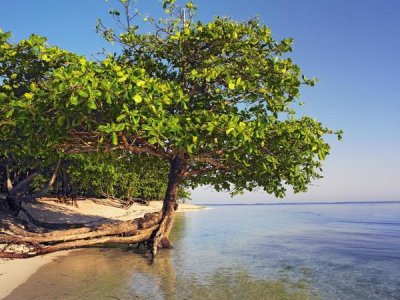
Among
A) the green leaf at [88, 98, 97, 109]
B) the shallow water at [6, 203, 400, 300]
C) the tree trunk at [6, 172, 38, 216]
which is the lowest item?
the shallow water at [6, 203, 400, 300]

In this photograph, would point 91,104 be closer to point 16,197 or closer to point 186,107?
point 186,107

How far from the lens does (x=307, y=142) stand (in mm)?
13609

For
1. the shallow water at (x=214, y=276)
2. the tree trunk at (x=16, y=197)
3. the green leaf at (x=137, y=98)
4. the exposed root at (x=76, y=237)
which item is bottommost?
the shallow water at (x=214, y=276)

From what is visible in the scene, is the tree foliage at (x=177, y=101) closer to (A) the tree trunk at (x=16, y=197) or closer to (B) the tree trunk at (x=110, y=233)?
(B) the tree trunk at (x=110, y=233)

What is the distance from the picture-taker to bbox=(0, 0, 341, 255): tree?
11180 millimetres

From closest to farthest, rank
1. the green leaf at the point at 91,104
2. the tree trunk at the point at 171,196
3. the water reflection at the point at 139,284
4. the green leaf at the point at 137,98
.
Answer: the water reflection at the point at 139,284 < the green leaf at the point at 91,104 < the green leaf at the point at 137,98 < the tree trunk at the point at 171,196

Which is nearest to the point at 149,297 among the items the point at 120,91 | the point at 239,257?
the point at 120,91

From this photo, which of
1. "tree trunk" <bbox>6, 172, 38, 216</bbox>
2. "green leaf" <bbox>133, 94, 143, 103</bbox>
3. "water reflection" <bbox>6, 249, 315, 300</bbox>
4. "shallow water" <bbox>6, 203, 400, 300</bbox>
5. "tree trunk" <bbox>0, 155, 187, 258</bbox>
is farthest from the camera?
"tree trunk" <bbox>6, 172, 38, 216</bbox>

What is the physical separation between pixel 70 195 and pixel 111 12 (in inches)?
1261

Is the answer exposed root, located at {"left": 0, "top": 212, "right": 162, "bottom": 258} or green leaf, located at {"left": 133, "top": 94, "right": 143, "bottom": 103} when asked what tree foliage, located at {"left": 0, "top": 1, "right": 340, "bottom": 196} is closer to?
green leaf, located at {"left": 133, "top": 94, "right": 143, "bottom": 103}

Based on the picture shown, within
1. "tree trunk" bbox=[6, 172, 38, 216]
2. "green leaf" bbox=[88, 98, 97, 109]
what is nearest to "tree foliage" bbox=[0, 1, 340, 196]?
"green leaf" bbox=[88, 98, 97, 109]

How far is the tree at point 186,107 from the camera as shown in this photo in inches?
440

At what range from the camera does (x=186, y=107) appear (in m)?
12.3

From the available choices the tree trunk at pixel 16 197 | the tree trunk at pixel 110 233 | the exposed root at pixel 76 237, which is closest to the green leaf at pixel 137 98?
the tree trunk at pixel 110 233
